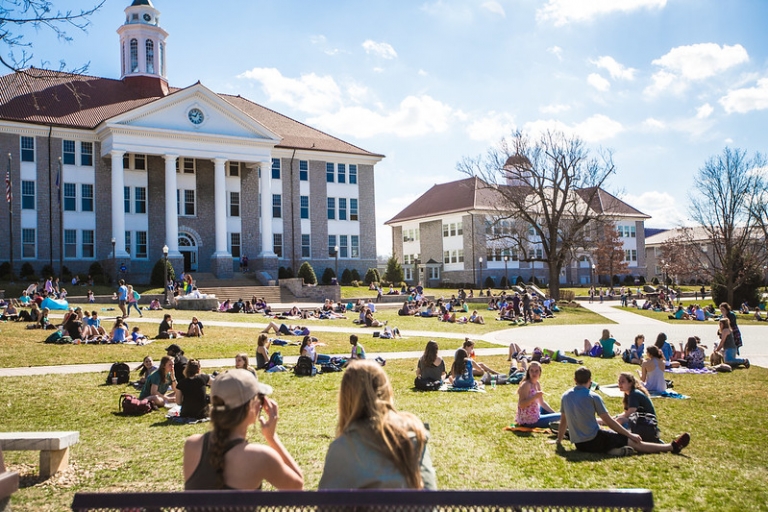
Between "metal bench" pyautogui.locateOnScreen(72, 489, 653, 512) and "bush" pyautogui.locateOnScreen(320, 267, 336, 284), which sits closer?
"metal bench" pyautogui.locateOnScreen(72, 489, 653, 512)

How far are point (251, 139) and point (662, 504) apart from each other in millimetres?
48241

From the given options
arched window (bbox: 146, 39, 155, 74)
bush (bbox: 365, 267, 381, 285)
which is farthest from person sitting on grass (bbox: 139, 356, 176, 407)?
arched window (bbox: 146, 39, 155, 74)

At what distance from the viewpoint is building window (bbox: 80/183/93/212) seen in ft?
160

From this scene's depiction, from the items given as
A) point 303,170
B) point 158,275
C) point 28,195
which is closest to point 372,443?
point 158,275

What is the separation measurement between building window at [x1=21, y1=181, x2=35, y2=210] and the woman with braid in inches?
1916

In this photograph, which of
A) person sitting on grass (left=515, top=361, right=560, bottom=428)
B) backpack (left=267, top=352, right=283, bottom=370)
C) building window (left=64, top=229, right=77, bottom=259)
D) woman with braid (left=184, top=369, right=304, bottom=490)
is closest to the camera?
woman with braid (left=184, top=369, right=304, bottom=490)

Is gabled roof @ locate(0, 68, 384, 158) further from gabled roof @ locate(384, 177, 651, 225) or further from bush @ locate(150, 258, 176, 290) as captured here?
gabled roof @ locate(384, 177, 651, 225)

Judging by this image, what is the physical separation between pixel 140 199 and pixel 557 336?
34939 mm

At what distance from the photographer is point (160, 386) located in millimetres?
12586

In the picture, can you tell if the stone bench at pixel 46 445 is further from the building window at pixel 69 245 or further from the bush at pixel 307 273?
the bush at pixel 307 273

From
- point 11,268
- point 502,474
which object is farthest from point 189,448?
point 11,268

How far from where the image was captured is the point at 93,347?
20.8 metres

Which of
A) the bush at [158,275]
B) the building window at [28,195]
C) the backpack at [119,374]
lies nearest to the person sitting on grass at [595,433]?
the backpack at [119,374]

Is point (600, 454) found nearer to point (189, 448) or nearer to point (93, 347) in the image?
point (189, 448)
